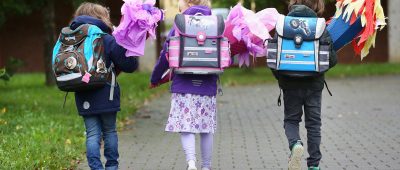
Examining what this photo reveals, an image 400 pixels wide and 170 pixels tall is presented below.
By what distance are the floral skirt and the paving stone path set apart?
111 cm

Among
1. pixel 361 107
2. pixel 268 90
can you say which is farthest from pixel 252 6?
pixel 361 107

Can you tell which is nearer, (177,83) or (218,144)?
(177,83)

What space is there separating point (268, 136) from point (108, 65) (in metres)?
4.26

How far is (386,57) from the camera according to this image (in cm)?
2923

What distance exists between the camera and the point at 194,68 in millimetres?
7578

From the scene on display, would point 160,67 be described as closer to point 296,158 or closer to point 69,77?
point 69,77

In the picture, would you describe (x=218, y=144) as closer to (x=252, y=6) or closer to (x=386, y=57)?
(x=252, y=6)

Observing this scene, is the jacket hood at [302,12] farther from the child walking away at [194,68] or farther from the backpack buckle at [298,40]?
the child walking away at [194,68]

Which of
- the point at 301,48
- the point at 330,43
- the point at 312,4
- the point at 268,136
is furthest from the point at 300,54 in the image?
the point at 268,136

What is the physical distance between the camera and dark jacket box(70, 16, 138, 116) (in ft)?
24.5

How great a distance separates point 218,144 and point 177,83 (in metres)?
2.97

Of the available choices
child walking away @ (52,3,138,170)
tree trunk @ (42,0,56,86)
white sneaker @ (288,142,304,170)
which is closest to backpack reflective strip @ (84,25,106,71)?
child walking away @ (52,3,138,170)

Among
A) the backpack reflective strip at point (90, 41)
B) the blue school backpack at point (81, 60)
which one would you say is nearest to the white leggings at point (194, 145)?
the blue school backpack at point (81, 60)

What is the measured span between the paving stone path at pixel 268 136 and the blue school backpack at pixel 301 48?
1.49 meters
